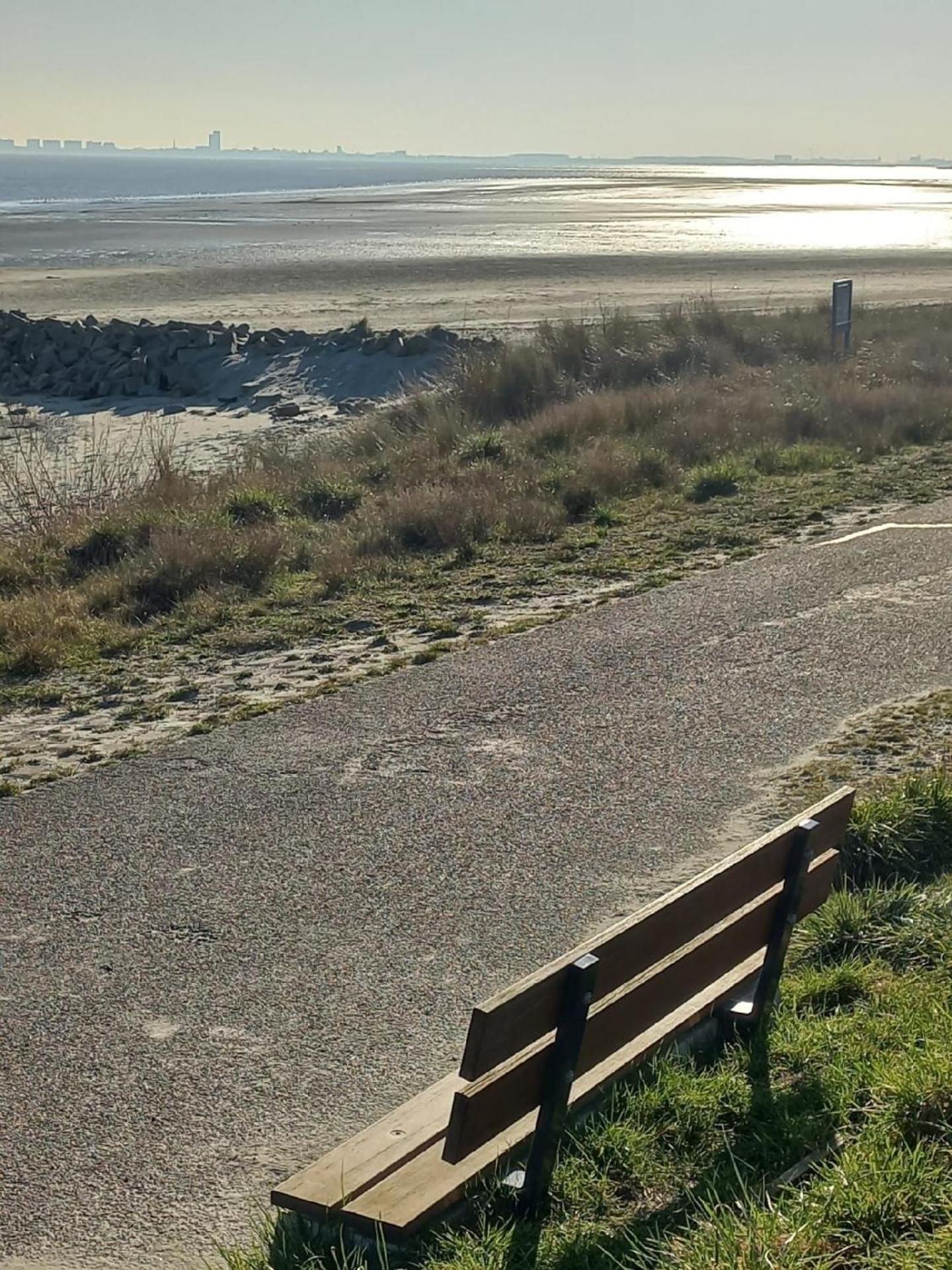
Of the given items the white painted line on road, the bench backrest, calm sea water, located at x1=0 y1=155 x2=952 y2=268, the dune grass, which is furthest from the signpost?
calm sea water, located at x1=0 y1=155 x2=952 y2=268

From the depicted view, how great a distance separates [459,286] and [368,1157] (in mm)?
37339

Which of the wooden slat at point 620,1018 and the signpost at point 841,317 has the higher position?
the signpost at point 841,317

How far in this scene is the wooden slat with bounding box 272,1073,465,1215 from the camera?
3.59m

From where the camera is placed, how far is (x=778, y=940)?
428 centimetres

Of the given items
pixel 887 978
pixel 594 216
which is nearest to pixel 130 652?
pixel 887 978

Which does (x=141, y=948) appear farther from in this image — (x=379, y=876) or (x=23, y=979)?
(x=379, y=876)

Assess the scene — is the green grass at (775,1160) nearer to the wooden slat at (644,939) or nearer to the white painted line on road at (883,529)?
the wooden slat at (644,939)

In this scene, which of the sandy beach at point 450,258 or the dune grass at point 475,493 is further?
the sandy beach at point 450,258

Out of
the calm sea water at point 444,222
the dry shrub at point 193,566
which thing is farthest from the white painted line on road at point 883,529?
the calm sea water at point 444,222

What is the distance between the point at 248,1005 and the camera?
4.98 m

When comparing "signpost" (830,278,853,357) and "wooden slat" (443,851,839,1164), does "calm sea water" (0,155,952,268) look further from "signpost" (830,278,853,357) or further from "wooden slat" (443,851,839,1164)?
"wooden slat" (443,851,839,1164)

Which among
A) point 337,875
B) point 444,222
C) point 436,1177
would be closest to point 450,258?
point 444,222

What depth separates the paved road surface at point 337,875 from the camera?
4.29 meters

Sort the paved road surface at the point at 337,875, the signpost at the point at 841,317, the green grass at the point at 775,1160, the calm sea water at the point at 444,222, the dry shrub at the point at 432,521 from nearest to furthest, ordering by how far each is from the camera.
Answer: the green grass at the point at 775,1160
the paved road surface at the point at 337,875
the dry shrub at the point at 432,521
the signpost at the point at 841,317
the calm sea water at the point at 444,222
